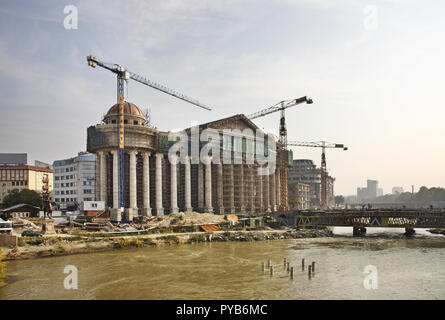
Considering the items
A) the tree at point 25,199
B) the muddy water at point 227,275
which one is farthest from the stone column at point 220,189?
the tree at point 25,199

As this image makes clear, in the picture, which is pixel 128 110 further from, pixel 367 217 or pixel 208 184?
pixel 367 217

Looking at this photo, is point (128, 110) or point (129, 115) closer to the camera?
point (129, 115)

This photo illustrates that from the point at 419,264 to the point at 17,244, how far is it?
63481 millimetres

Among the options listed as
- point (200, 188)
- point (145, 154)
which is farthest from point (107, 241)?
point (200, 188)

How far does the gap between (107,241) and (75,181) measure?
88.3 metres

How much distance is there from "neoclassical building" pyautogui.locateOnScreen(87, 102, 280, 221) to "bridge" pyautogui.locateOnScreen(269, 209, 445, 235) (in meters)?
25.9

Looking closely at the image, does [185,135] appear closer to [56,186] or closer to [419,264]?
[56,186]

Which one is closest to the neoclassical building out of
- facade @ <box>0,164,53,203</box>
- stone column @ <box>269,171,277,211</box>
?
stone column @ <box>269,171,277,211</box>

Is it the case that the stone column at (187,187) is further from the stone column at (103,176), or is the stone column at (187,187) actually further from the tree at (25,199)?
the tree at (25,199)

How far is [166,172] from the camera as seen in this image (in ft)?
413

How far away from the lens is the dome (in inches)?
4518

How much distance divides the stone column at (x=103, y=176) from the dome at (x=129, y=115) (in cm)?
1267
